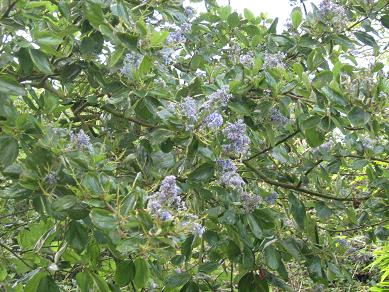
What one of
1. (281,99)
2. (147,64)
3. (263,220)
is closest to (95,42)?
(147,64)

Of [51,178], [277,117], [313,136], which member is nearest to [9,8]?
[51,178]

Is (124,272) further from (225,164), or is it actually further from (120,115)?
(120,115)

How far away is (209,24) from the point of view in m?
2.36

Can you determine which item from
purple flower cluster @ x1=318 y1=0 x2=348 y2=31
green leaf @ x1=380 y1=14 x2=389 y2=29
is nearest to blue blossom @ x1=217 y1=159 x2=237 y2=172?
purple flower cluster @ x1=318 y1=0 x2=348 y2=31

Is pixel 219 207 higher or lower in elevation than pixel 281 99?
lower

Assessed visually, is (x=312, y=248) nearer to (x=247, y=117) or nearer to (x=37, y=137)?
(x=247, y=117)

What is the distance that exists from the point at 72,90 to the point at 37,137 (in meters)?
0.68

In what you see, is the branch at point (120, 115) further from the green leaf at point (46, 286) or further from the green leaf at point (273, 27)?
the green leaf at point (273, 27)

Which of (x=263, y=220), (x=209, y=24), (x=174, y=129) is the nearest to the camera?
(x=174, y=129)

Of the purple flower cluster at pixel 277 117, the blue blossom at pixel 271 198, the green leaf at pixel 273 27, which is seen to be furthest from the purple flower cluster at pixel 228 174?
the green leaf at pixel 273 27

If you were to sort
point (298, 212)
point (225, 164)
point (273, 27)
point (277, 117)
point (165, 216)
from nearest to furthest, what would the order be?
1. point (165, 216)
2. point (225, 164)
3. point (277, 117)
4. point (298, 212)
5. point (273, 27)

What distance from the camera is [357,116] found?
1.62m

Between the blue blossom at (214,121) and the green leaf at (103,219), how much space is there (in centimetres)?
36

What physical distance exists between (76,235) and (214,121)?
1.45ft
